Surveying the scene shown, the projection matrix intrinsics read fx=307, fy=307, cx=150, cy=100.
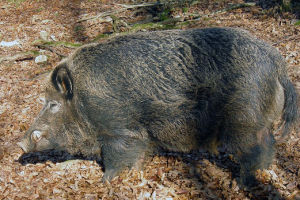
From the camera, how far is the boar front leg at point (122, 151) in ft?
13.2

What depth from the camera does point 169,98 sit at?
372 centimetres

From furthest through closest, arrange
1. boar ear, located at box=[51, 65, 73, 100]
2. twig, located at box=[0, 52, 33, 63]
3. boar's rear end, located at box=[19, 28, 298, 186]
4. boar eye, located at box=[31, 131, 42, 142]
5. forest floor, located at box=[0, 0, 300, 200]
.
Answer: twig, located at box=[0, 52, 33, 63] < boar eye, located at box=[31, 131, 42, 142] < forest floor, located at box=[0, 0, 300, 200] < boar ear, located at box=[51, 65, 73, 100] < boar's rear end, located at box=[19, 28, 298, 186]

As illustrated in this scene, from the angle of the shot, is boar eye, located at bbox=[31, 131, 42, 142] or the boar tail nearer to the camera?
the boar tail

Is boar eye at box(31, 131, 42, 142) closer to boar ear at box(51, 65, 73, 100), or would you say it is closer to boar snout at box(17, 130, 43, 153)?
boar snout at box(17, 130, 43, 153)

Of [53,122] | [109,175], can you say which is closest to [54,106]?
[53,122]

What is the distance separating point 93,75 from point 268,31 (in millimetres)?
5066

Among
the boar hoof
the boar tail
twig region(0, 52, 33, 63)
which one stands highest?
the boar tail

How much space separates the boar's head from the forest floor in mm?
642

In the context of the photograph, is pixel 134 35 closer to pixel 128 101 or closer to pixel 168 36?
pixel 168 36

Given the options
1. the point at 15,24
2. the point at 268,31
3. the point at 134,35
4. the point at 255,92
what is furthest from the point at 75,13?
the point at 255,92

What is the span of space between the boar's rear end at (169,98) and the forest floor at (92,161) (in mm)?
362

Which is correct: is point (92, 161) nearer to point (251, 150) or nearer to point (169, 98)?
point (169, 98)

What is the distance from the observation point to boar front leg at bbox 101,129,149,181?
159 inches

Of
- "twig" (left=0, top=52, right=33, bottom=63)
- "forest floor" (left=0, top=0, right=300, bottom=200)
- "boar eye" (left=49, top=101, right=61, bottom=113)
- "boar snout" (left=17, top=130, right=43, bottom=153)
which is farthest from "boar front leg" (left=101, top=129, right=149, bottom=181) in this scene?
"twig" (left=0, top=52, right=33, bottom=63)
